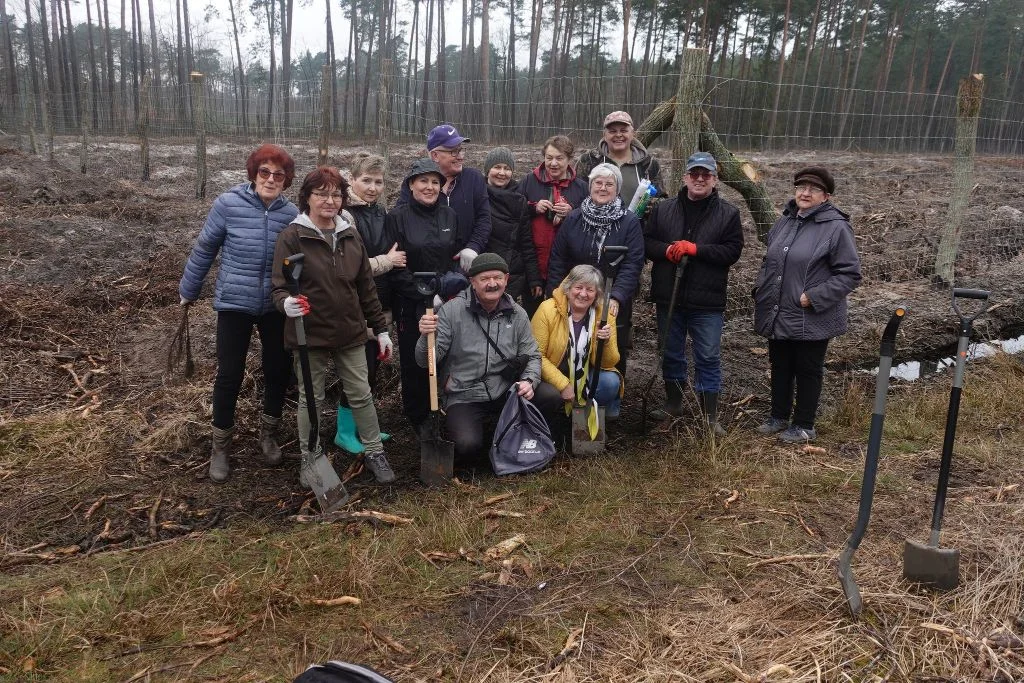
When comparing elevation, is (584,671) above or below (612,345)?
below

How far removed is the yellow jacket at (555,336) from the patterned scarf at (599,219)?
0.40 m

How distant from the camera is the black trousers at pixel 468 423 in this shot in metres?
4.34

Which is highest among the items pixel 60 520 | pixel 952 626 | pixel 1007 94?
pixel 1007 94

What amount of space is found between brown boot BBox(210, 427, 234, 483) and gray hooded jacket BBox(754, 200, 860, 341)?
11.1 ft

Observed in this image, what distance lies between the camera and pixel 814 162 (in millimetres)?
20359

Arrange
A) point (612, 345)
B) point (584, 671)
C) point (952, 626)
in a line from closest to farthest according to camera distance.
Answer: point (584, 671), point (952, 626), point (612, 345)

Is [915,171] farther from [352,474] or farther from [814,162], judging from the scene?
[352,474]

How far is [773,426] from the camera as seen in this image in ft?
16.2

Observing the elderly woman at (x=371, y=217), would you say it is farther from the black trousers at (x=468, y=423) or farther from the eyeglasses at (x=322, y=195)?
the black trousers at (x=468, y=423)

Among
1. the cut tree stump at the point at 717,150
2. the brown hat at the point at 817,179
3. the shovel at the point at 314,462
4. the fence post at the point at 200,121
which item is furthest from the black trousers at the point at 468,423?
the fence post at the point at 200,121

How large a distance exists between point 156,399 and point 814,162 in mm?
19410

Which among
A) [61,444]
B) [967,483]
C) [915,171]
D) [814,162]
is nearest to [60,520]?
[61,444]

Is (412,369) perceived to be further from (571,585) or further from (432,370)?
(571,585)

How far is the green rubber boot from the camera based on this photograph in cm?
470
